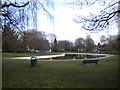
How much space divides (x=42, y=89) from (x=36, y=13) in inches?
103

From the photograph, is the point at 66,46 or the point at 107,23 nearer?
the point at 107,23

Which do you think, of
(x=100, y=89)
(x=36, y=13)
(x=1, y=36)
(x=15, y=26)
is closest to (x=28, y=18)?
(x=36, y=13)

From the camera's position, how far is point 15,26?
13.9 ft

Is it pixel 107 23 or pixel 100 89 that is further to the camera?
pixel 107 23

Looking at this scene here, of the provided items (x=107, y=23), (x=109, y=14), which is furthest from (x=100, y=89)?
(x=109, y=14)

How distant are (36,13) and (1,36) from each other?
2.06m

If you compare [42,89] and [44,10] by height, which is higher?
[44,10]

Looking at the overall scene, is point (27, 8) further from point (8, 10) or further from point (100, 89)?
point (100, 89)

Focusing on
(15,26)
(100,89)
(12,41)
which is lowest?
(100,89)

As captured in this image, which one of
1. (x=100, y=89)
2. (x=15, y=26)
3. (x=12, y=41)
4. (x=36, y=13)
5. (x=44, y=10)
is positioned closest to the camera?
(x=36, y=13)

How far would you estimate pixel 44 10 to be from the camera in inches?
145

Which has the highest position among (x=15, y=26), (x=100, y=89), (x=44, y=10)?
(x=44, y=10)

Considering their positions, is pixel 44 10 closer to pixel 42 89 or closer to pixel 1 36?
pixel 1 36

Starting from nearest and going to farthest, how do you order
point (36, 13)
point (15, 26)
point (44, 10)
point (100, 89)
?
point (36, 13)
point (44, 10)
point (100, 89)
point (15, 26)
